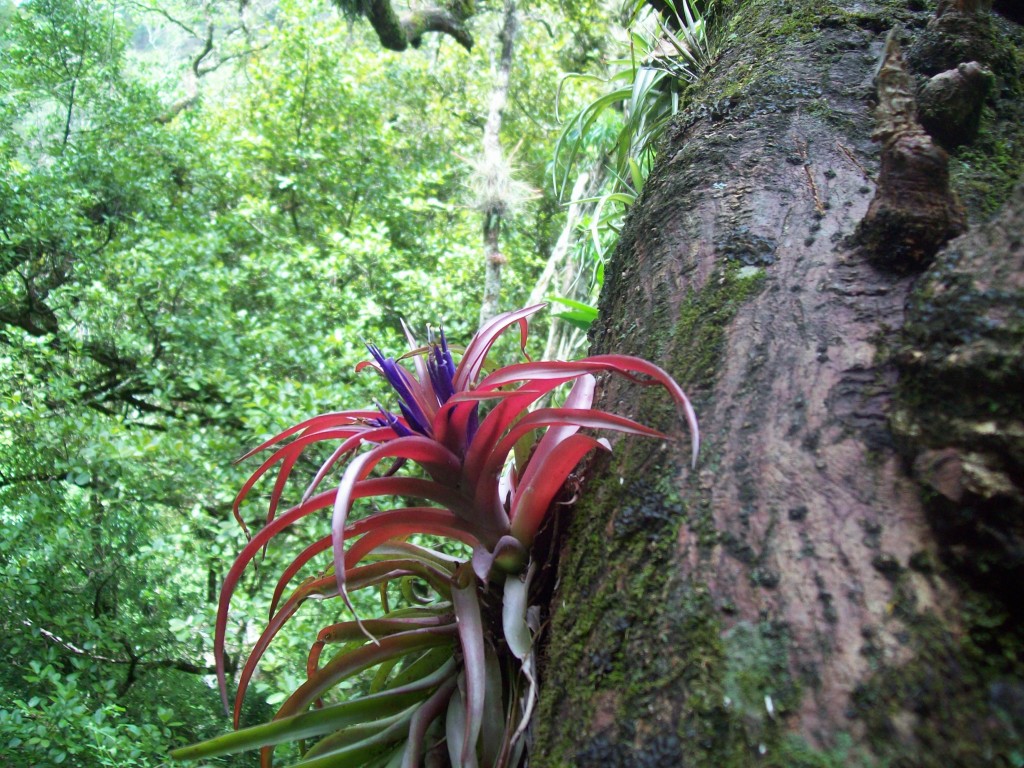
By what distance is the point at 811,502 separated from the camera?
515 mm

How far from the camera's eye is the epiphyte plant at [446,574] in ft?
2.24

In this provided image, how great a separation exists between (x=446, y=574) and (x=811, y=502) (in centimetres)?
52

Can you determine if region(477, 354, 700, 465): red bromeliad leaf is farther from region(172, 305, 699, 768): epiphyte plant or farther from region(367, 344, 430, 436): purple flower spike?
region(367, 344, 430, 436): purple flower spike

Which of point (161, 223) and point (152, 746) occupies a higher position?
point (161, 223)

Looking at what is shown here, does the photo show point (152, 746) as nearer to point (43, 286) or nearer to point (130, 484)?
point (130, 484)

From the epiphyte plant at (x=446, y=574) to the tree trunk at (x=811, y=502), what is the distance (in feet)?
0.27

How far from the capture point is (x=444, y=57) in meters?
7.07

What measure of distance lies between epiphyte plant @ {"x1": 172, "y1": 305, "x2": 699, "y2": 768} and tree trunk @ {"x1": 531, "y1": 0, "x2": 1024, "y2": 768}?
0.27 ft

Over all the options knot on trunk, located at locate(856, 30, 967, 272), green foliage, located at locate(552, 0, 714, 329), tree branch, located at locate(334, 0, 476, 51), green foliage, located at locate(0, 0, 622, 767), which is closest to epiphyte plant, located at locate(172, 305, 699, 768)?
knot on trunk, located at locate(856, 30, 967, 272)

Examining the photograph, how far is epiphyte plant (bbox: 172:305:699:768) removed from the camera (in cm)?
68

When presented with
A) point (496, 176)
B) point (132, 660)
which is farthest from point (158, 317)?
point (496, 176)

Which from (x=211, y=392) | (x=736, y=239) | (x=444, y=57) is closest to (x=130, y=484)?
(x=211, y=392)

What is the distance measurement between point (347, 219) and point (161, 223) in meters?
1.46

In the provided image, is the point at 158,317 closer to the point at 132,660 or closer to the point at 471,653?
the point at 132,660
